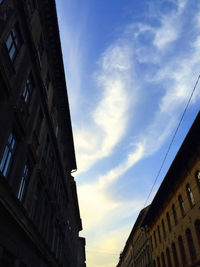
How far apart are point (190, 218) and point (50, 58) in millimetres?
16221

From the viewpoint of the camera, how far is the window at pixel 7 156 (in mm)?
10141

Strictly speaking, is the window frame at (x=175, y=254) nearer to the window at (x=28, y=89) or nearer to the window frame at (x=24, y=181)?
the window frame at (x=24, y=181)

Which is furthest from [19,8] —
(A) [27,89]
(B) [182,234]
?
(B) [182,234]

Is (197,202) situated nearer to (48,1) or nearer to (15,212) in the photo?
(15,212)

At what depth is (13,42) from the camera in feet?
37.5

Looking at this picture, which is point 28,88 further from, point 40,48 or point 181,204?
point 181,204

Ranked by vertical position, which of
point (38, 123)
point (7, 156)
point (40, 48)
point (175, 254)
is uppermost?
point (40, 48)

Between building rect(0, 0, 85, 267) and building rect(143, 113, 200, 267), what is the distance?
405 inches

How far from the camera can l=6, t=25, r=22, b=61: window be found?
10.9 m

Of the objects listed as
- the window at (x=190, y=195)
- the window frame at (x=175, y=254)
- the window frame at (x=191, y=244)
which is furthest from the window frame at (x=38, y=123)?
the window frame at (x=175, y=254)

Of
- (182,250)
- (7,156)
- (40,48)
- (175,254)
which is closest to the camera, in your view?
(7,156)

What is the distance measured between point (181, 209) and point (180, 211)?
19 centimetres

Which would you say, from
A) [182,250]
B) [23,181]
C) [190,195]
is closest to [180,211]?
[190,195]

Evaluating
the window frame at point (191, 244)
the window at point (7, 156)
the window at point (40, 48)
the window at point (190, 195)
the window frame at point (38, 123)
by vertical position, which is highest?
the window at point (40, 48)
